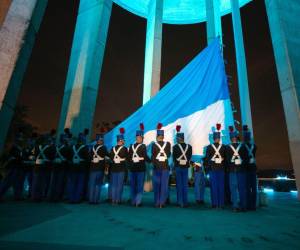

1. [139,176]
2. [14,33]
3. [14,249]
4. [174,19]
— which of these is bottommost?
[14,249]

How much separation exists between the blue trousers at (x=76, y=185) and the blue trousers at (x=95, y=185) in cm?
41

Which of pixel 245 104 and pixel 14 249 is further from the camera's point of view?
pixel 245 104

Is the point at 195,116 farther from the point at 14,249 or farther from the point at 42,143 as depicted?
the point at 14,249

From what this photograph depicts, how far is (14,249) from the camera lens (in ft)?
8.36

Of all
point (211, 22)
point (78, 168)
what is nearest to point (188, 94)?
point (78, 168)

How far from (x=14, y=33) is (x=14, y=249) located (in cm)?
451

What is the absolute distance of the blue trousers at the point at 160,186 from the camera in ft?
22.8

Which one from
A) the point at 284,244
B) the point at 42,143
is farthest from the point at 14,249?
the point at 42,143

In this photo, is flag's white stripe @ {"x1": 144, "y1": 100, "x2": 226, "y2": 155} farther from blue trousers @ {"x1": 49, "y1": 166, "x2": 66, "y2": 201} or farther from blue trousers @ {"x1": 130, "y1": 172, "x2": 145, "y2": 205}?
blue trousers @ {"x1": 49, "y1": 166, "x2": 66, "y2": 201}

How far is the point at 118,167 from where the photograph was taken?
7.68 metres

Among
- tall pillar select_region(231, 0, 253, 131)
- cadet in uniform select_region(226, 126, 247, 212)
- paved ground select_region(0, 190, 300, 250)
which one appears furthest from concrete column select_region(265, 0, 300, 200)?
paved ground select_region(0, 190, 300, 250)

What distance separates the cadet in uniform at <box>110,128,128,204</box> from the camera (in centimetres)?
752

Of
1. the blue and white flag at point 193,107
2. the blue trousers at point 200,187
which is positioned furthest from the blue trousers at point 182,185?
the blue trousers at point 200,187

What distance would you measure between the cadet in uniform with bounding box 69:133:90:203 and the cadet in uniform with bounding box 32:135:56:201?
89cm
